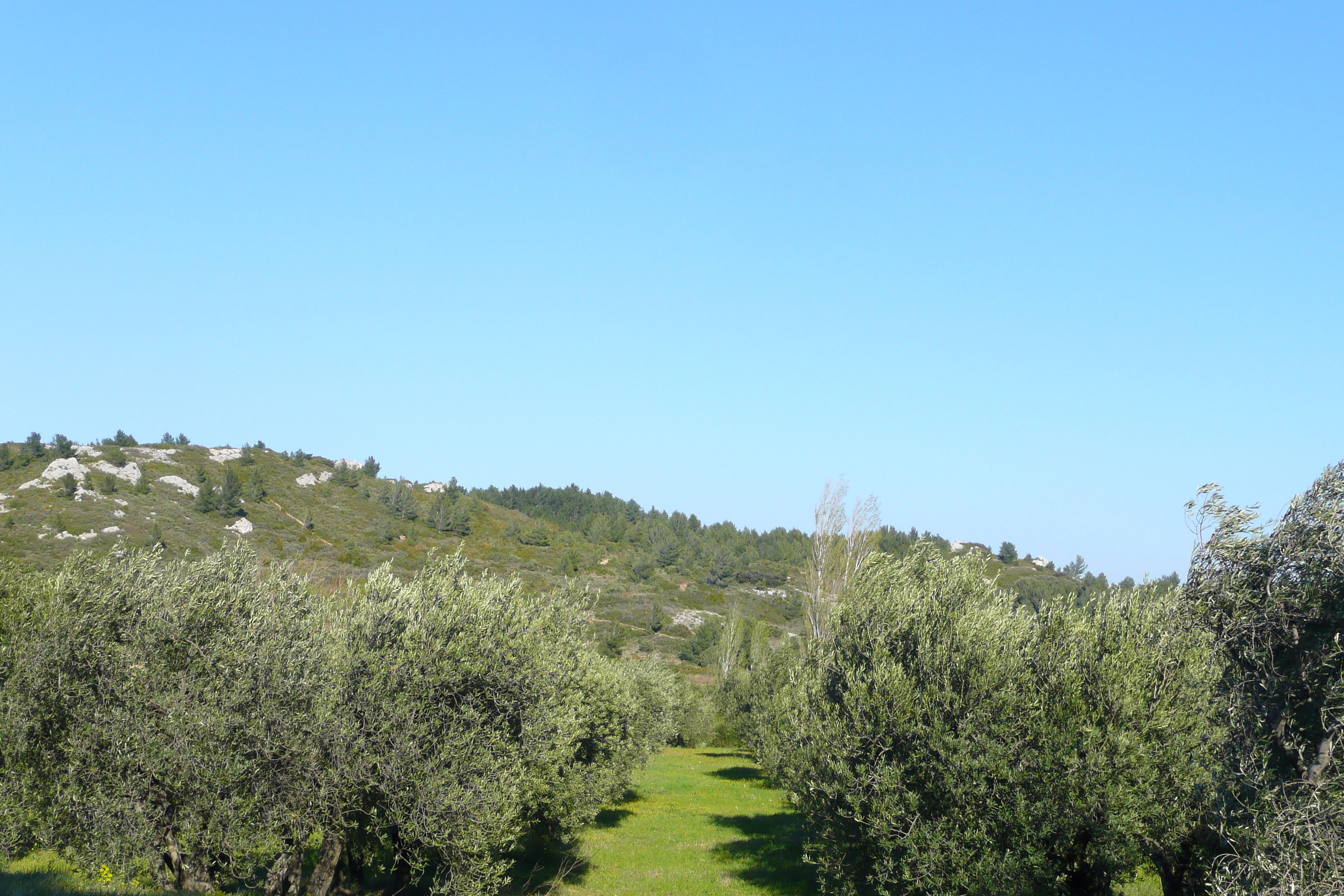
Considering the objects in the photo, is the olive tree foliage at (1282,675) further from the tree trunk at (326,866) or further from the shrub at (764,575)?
the shrub at (764,575)

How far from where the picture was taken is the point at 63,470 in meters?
125

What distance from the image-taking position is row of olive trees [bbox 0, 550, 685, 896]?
18875 mm

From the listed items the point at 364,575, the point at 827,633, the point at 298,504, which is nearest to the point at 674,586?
the point at 298,504

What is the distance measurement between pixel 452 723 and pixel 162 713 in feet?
21.5

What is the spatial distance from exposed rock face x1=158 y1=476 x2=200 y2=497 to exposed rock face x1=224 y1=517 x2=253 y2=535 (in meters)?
13.1

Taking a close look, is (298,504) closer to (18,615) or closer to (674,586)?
(674,586)

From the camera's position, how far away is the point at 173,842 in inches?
761

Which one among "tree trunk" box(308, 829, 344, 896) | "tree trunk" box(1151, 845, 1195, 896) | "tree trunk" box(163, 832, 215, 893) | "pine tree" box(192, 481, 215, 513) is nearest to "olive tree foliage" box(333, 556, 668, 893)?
"tree trunk" box(308, 829, 344, 896)

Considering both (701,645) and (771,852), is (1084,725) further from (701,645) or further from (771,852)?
(701,645)

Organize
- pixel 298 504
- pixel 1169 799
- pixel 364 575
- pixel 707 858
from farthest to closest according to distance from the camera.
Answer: pixel 298 504
pixel 364 575
pixel 707 858
pixel 1169 799

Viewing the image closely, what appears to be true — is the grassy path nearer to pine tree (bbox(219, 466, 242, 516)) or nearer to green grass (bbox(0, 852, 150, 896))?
green grass (bbox(0, 852, 150, 896))

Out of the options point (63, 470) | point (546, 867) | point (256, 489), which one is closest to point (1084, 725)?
point (546, 867)

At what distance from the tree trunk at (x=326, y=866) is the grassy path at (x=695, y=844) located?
9.75m

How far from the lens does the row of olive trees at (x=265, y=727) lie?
18875 millimetres
